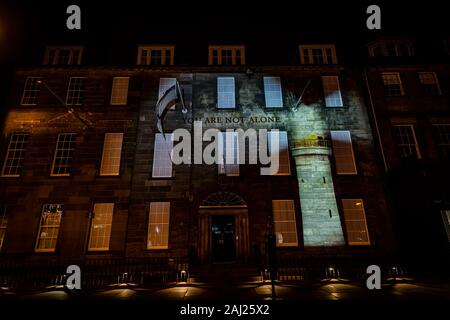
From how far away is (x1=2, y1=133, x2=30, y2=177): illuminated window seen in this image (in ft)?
51.8

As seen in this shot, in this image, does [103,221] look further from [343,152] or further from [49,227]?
[343,152]

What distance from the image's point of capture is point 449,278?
13.0 m

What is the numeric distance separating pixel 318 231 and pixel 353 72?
1177cm

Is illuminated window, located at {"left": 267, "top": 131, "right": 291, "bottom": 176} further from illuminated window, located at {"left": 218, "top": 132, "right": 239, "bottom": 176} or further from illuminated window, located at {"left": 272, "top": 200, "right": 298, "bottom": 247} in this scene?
illuminated window, located at {"left": 218, "top": 132, "right": 239, "bottom": 176}

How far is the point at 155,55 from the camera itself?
18625 mm

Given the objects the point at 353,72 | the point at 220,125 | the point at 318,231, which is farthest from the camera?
the point at 353,72

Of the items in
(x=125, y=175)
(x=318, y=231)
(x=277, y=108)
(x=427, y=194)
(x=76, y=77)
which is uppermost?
(x=76, y=77)

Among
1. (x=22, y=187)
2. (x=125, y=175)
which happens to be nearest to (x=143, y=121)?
(x=125, y=175)

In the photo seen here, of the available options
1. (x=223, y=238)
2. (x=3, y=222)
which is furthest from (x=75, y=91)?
(x=223, y=238)

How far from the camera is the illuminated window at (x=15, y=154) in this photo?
1577 cm

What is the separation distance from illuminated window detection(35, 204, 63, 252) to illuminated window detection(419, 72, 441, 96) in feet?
84.6

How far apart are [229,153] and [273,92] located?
560 centimetres

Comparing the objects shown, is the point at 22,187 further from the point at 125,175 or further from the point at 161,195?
the point at 161,195
